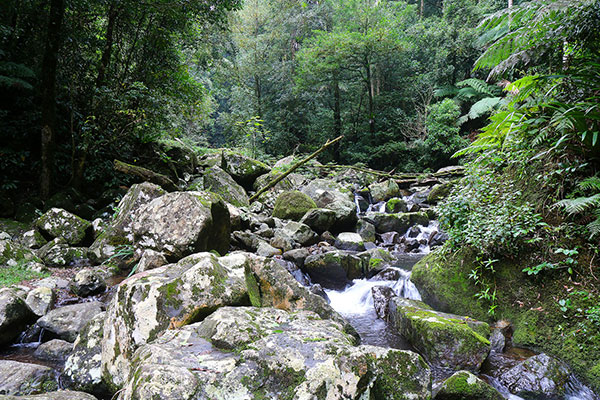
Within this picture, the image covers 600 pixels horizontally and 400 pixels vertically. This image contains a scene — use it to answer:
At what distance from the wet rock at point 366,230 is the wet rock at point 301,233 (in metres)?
1.89

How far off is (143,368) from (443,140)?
61.5ft

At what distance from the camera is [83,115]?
8820mm

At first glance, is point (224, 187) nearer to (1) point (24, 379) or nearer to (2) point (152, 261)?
(2) point (152, 261)

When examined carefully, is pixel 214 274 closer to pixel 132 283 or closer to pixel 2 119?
pixel 132 283

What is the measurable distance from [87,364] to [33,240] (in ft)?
15.8

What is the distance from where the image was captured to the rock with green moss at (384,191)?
547 inches

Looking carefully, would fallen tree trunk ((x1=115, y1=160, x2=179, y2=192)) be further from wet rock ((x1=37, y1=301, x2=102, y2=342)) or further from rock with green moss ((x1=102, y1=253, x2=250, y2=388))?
rock with green moss ((x1=102, y1=253, x2=250, y2=388))

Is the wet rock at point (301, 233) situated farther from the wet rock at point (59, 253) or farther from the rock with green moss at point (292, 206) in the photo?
the wet rock at point (59, 253)

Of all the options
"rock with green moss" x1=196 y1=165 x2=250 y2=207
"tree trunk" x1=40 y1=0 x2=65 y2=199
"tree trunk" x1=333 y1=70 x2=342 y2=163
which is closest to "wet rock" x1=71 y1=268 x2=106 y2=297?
"tree trunk" x1=40 y1=0 x2=65 y2=199

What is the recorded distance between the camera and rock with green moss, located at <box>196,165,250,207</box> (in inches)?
381

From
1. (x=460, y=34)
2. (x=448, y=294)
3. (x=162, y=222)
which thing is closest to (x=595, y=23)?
(x=448, y=294)

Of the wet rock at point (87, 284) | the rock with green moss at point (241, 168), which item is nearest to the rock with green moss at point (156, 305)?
the wet rock at point (87, 284)

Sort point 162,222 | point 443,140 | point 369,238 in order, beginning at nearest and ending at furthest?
point 162,222
point 369,238
point 443,140

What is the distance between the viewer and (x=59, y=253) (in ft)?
19.9
